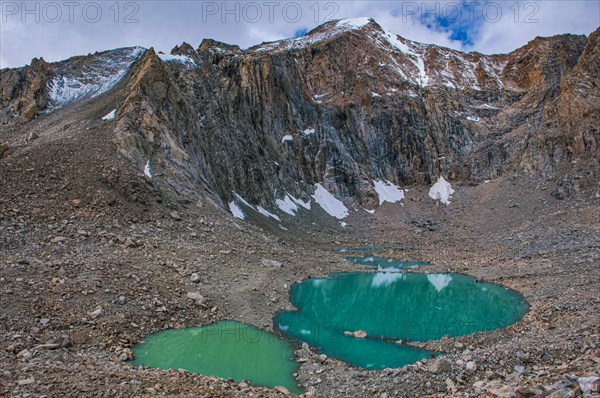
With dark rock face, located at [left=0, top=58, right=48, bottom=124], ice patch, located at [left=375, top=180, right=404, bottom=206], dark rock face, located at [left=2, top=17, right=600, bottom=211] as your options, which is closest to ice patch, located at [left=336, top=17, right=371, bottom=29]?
dark rock face, located at [left=2, top=17, right=600, bottom=211]

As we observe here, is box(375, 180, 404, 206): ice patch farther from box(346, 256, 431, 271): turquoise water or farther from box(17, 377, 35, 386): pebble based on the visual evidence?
box(17, 377, 35, 386): pebble

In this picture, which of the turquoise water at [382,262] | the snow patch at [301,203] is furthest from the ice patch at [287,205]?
the turquoise water at [382,262]

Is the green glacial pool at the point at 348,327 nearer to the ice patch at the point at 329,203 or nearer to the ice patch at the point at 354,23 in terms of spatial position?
the ice patch at the point at 329,203

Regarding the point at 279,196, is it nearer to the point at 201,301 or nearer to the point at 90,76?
the point at 90,76

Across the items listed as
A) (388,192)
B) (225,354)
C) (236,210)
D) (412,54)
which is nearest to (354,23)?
(412,54)

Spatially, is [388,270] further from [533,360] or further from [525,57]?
[525,57]

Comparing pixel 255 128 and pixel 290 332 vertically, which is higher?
pixel 255 128

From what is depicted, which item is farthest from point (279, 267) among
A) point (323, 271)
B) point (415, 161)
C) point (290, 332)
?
point (415, 161)
